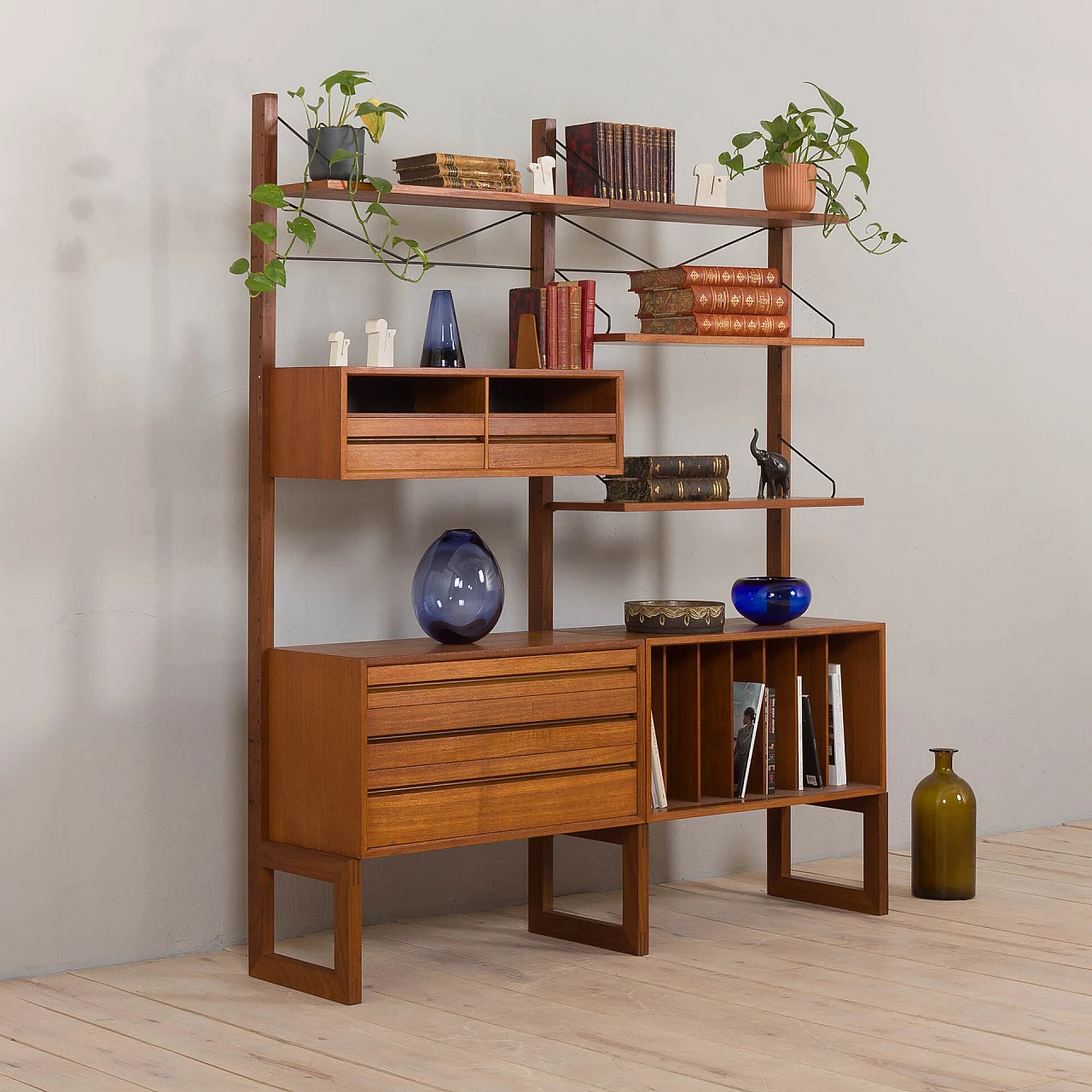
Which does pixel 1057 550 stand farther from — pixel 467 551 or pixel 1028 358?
pixel 467 551

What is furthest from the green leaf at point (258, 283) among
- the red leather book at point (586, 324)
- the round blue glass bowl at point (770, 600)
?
the round blue glass bowl at point (770, 600)

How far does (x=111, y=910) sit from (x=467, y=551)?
1.15 meters

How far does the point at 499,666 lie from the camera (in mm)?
3805

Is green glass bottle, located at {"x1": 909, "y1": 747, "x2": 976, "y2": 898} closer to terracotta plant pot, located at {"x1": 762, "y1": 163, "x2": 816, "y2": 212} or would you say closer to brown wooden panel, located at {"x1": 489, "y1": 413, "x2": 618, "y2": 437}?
brown wooden panel, located at {"x1": 489, "y1": 413, "x2": 618, "y2": 437}

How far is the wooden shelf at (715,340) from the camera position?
13.6ft

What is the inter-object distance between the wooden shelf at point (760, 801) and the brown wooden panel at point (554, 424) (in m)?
0.90

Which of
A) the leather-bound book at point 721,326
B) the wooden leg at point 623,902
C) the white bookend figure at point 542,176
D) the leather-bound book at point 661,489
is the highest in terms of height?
the white bookend figure at point 542,176

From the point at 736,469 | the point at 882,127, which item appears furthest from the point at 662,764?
the point at 882,127

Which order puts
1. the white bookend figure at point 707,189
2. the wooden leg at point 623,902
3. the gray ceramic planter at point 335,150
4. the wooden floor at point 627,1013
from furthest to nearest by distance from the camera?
1. the white bookend figure at point 707,189
2. the wooden leg at point 623,902
3. the gray ceramic planter at point 335,150
4. the wooden floor at point 627,1013

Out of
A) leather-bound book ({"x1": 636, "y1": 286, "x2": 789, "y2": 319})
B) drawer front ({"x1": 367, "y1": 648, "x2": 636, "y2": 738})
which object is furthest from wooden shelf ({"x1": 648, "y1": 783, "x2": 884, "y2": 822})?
leather-bound book ({"x1": 636, "y1": 286, "x2": 789, "y2": 319})

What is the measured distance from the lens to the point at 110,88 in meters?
3.92

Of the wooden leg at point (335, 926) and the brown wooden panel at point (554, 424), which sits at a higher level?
the brown wooden panel at point (554, 424)

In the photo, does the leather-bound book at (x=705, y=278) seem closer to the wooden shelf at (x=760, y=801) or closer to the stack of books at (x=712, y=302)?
the stack of books at (x=712, y=302)

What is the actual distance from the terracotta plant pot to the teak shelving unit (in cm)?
13
